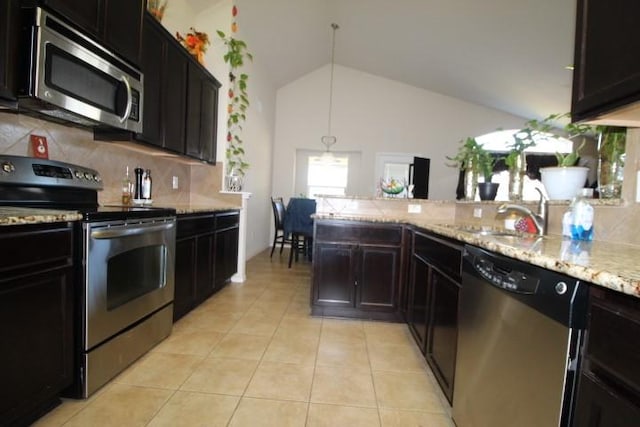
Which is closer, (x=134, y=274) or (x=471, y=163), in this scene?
(x=134, y=274)

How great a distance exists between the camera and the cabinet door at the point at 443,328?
4.99ft

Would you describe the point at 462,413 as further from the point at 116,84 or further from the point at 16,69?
the point at 116,84

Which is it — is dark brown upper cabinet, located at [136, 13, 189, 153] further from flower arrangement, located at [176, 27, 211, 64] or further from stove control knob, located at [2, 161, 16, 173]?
stove control knob, located at [2, 161, 16, 173]

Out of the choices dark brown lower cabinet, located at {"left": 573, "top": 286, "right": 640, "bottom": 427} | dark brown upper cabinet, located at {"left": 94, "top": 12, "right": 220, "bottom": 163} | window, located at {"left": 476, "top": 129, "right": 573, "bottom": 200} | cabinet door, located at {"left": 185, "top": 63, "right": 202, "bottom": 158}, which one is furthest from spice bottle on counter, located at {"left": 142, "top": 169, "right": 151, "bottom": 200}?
dark brown lower cabinet, located at {"left": 573, "top": 286, "right": 640, "bottom": 427}

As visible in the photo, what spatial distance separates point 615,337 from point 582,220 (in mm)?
956

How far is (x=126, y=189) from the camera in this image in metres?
2.62

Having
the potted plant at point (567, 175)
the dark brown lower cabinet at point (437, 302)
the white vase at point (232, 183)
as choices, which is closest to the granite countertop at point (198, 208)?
the white vase at point (232, 183)

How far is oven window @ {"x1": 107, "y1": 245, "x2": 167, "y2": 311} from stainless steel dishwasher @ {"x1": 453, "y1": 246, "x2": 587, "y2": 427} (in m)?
1.67

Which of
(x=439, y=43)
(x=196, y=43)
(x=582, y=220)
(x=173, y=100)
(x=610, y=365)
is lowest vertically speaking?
(x=610, y=365)

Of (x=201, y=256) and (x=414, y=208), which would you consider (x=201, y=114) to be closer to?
(x=201, y=256)

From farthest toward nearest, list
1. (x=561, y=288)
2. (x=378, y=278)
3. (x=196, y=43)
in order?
1. (x=196, y=43)
2. (x=378, y=278)
3. (x=561, y=288)

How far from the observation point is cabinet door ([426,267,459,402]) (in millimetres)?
1521

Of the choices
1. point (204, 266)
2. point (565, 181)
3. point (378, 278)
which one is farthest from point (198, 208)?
point (565, 181)

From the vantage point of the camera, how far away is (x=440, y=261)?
1.78 meters
